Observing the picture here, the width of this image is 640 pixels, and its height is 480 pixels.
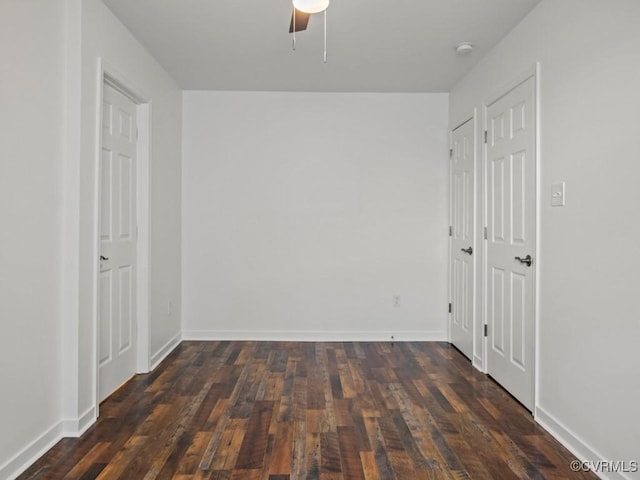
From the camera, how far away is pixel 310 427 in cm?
252

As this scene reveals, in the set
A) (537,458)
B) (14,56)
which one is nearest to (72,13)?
(14,56)

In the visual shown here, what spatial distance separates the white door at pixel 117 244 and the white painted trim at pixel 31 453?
523 millimetres

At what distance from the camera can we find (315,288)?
14.7 feet

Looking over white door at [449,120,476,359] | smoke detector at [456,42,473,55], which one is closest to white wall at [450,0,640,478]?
smoke detector at [456,42,473,55]

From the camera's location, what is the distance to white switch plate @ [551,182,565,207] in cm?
241

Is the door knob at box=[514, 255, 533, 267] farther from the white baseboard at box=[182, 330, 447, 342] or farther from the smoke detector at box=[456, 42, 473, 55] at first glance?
the white baseboard at box=[182, 330, 447, 342]

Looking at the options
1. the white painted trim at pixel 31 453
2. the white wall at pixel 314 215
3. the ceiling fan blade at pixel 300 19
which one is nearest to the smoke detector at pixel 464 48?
the white wall at pixel 314 215

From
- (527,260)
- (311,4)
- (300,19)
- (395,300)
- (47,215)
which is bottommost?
(395,300)

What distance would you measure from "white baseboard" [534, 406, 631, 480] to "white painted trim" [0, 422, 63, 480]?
2729 millimetres

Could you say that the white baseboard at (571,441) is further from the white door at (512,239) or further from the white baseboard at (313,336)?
the white baseboard at (313,336)

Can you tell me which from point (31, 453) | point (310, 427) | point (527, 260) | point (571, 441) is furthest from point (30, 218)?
point (571, 441)

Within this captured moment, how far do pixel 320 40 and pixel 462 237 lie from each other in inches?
84.8

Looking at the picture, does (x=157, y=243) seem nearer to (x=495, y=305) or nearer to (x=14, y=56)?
(x=14, y=56)

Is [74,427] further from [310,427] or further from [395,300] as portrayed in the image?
[395,300]
